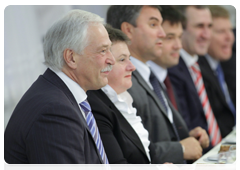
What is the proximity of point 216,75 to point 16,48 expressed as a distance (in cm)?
253

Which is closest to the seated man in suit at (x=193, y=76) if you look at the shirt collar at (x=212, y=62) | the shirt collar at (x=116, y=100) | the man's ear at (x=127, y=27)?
the shirt collar at (x=212, y=62)

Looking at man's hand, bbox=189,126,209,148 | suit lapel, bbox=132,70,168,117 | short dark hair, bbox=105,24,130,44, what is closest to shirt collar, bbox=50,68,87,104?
short dark hair, bbox=105,24,130,44

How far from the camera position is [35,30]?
3295 mm

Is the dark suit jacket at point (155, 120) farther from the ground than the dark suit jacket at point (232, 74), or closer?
closer

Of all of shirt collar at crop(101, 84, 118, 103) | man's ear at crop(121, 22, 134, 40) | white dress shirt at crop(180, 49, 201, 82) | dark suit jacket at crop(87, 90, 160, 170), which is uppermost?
man's ear at crop(121, 22, 134, 40)

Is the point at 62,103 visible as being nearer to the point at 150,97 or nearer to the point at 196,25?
the point at 150,97

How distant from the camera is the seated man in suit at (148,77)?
2428 mm

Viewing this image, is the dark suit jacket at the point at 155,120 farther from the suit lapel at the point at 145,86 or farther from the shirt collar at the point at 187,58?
the shirt collar at the point at 187,58

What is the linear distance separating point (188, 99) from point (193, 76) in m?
0.35

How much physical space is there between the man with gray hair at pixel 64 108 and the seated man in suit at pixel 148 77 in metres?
0.72

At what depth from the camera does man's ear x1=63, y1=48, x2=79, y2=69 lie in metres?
1.64

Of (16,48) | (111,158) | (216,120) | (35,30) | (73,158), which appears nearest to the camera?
(73,158)

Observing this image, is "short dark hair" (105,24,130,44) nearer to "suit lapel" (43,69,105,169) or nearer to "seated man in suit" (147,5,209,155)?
"suit lapel" (43,69,105,169)

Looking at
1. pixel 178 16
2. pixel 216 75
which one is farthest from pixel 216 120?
pixel 178 16
